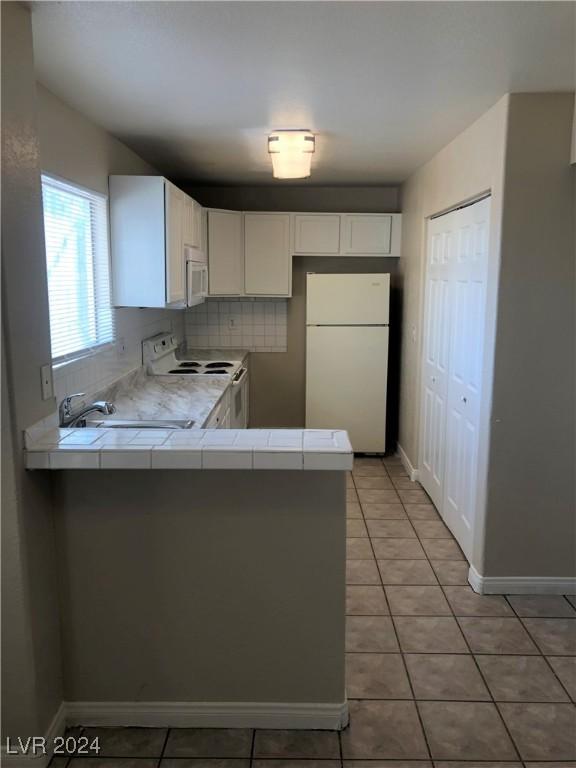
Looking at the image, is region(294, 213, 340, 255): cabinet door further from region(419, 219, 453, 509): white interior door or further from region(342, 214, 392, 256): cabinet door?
region(419, 219, 453, 509): white interior door

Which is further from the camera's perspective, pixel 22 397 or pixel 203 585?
pixel 203 585

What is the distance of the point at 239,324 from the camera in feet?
18.9

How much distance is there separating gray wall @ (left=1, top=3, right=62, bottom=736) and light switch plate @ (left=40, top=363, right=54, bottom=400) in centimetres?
2

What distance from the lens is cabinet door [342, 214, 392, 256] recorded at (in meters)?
5.29

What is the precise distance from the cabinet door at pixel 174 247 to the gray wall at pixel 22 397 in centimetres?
151

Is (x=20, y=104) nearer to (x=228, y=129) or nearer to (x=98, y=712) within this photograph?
(x=228, y=129)

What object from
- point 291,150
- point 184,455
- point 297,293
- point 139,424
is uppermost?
point 291,150

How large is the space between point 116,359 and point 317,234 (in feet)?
8.01

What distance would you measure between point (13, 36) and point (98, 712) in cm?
223

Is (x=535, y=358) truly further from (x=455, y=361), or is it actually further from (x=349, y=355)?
(x=349, y=355)

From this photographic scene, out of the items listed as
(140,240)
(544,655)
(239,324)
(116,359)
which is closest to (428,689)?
(544,655)

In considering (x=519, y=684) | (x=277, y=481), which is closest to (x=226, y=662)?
(x=277, y=481)

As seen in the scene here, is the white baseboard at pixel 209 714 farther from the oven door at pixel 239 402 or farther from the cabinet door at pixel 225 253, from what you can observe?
the cabinet door at pixel 225 253

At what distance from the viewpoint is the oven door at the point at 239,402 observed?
Result: 4.51 m
